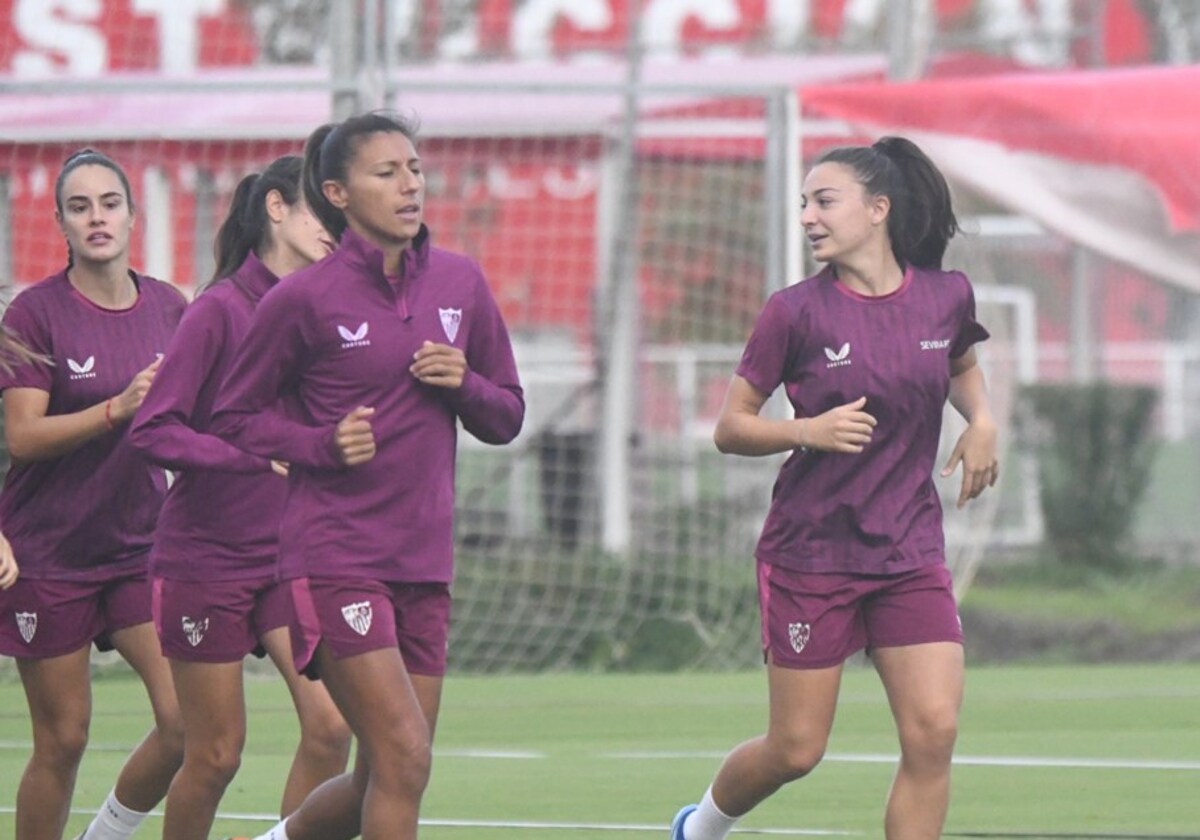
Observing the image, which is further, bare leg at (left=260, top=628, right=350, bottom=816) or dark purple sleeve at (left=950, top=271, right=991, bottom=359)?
dark purple sleeve at (left=950, top=271, right=991, bottom=359)

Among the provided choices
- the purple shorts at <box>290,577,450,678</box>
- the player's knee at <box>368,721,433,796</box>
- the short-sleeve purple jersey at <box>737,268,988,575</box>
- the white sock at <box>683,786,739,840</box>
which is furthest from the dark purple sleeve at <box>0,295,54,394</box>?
the white sock at <box>683,786,739,840</box>

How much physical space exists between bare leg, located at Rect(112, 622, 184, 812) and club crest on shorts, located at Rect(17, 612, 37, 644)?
23 cm

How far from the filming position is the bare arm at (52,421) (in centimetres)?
693

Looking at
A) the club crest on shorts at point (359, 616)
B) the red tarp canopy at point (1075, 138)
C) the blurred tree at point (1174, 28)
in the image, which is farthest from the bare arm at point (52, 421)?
the blurred tree at point (1174, 28)

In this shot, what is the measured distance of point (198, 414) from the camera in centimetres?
686

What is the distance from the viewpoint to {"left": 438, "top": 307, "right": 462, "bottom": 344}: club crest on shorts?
6.21 metres

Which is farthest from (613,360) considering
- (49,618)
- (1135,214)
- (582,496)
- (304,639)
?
(304,639)

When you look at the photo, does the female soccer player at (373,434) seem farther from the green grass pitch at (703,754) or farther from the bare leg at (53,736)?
the green grass pitch at (703,754)

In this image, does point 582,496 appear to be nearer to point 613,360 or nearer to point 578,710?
point 613,360

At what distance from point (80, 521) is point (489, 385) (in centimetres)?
151

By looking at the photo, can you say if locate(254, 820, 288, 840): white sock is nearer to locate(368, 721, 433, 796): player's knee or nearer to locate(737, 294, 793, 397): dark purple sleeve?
locate(368, 721, 433, 796): player's knee

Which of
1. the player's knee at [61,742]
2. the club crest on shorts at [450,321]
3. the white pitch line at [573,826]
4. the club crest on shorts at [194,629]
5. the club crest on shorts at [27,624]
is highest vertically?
the club crest on shorts at [450,321]

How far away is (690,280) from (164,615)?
38.1ft

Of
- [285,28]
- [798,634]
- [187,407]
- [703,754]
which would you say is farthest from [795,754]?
[285,28]
